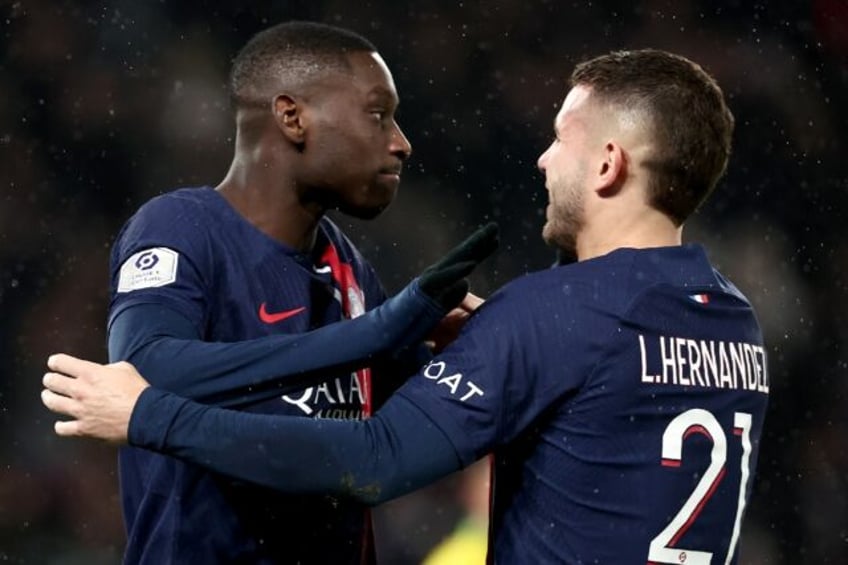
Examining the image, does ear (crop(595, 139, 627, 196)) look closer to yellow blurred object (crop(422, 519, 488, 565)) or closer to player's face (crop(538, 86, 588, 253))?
player's face (crop(538, 86, 588, 253))

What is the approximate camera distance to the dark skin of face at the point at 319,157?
8.84ft

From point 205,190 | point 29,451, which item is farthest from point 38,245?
point 205,190

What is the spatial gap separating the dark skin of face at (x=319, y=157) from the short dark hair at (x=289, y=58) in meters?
0.02

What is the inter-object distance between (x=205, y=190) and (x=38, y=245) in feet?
10.2

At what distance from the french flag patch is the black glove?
345mm

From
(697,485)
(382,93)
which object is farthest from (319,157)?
(697,485)

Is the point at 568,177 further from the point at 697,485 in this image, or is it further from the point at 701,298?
the point at 697,485

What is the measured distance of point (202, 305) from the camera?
243 cm

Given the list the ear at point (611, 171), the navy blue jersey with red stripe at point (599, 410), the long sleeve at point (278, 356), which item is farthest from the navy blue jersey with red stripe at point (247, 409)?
the ear at point (611, 171)

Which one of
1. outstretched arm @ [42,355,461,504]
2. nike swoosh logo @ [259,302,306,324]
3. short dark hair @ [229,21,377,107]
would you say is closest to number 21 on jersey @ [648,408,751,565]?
outstretched arm @ [42,355,461,504]

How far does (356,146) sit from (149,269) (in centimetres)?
52

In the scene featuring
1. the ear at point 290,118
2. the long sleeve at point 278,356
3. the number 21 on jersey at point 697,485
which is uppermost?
the ear at point 290,118

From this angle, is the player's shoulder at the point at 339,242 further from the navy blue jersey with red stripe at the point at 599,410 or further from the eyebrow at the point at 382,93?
the navy blue jersey with red stripe at the point at 599,410

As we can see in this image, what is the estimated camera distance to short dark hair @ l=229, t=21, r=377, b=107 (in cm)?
275
